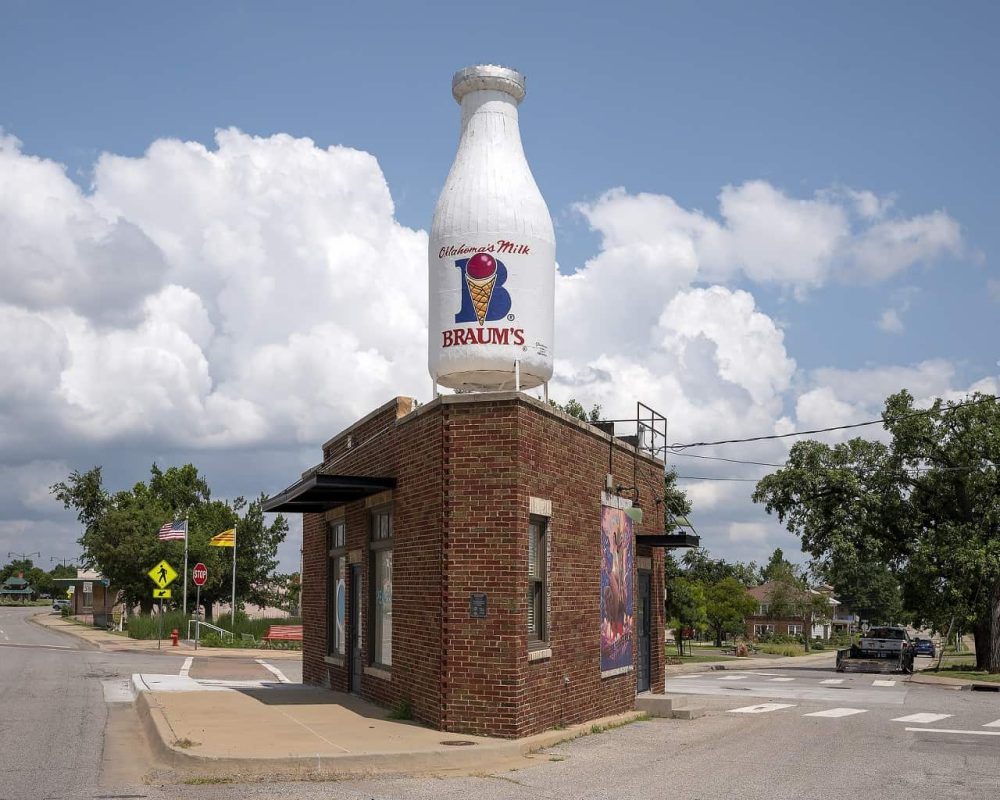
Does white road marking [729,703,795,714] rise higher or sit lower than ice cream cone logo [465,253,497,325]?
lower

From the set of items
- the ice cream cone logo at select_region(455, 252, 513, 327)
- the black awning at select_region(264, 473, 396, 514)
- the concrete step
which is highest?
the ice cream cone logo at select_region(455, 252, 513, 327)

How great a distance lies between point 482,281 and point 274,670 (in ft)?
58.3

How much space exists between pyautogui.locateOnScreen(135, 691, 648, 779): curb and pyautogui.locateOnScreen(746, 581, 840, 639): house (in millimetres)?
70115

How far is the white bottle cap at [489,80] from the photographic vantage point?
17.1 meters

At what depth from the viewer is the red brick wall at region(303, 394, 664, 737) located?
556 inches

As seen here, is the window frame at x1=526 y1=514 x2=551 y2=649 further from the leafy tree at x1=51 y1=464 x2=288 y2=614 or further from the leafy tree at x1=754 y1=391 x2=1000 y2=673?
the leafy tree at x1=51 y1=464 x2=288 y2=614

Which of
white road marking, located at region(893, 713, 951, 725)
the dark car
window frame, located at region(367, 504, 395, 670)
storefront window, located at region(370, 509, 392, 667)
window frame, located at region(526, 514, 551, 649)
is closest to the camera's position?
window frame, located at region(526, 514, 551, 649)

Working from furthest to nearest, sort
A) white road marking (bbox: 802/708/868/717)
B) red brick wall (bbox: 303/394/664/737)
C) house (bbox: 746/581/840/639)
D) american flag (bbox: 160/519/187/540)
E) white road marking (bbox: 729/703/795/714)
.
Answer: house (bbox: 746/581/840/639)
american flag (bbox: 160/519/187/540)
white road marking (bbox: 729/703/795/714)
white road marking (bbox: 802/708/868/717)
red brick wall (bbox: 303/394/664/737)

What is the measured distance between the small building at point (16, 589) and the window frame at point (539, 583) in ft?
599

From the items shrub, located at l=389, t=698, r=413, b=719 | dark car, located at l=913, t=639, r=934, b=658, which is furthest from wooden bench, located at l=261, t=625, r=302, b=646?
dark car, located at l=913, t=639, r=934, b=658

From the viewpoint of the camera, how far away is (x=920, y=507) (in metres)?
39.5

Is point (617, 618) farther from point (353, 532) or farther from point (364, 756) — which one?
point (364, 756)

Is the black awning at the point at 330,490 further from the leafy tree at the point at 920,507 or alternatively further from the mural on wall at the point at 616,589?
the leafy tree at the point at 920,507

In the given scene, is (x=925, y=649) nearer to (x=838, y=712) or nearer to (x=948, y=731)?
(x=838, y=712)
